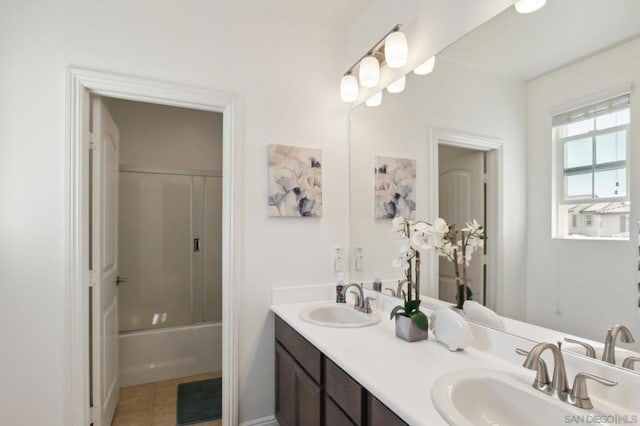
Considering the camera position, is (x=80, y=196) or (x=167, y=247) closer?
(x=80, y=196)

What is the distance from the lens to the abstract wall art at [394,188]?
190cm

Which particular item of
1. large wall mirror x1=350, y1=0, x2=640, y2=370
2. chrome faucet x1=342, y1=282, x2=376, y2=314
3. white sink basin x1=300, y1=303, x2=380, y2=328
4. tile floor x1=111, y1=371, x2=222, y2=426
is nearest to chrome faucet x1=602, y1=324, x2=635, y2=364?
large wall mirror x1=350, y1=0, x2=640, y2=370

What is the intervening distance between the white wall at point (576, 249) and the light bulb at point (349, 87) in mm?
1141

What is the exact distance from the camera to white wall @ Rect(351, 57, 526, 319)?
1.30 meters

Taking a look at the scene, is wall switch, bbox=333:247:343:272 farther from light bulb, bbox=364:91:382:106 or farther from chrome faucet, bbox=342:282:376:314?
light bulb, bbox=364:91:382:106

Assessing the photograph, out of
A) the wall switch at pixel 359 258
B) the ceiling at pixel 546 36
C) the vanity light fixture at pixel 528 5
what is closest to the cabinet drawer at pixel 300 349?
the wall switch at pixel 359 258

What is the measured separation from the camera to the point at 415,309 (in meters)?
1.48

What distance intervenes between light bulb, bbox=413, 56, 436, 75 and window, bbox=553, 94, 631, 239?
725 mm

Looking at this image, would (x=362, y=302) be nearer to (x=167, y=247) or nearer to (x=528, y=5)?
(x=528, y=5)

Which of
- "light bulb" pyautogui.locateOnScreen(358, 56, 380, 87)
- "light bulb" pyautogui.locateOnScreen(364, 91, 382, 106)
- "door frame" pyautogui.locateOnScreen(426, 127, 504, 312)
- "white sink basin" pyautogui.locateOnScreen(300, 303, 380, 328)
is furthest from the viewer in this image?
"light bulb" pyautogui.locateOnScreen(364, 91, 382, 106)

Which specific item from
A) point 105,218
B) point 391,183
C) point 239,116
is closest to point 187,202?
Result: point 105,218

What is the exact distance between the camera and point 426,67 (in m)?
1.74

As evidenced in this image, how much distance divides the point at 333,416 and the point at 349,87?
6.02ft

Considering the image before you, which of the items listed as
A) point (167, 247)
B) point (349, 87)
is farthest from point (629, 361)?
point (167, 247)
